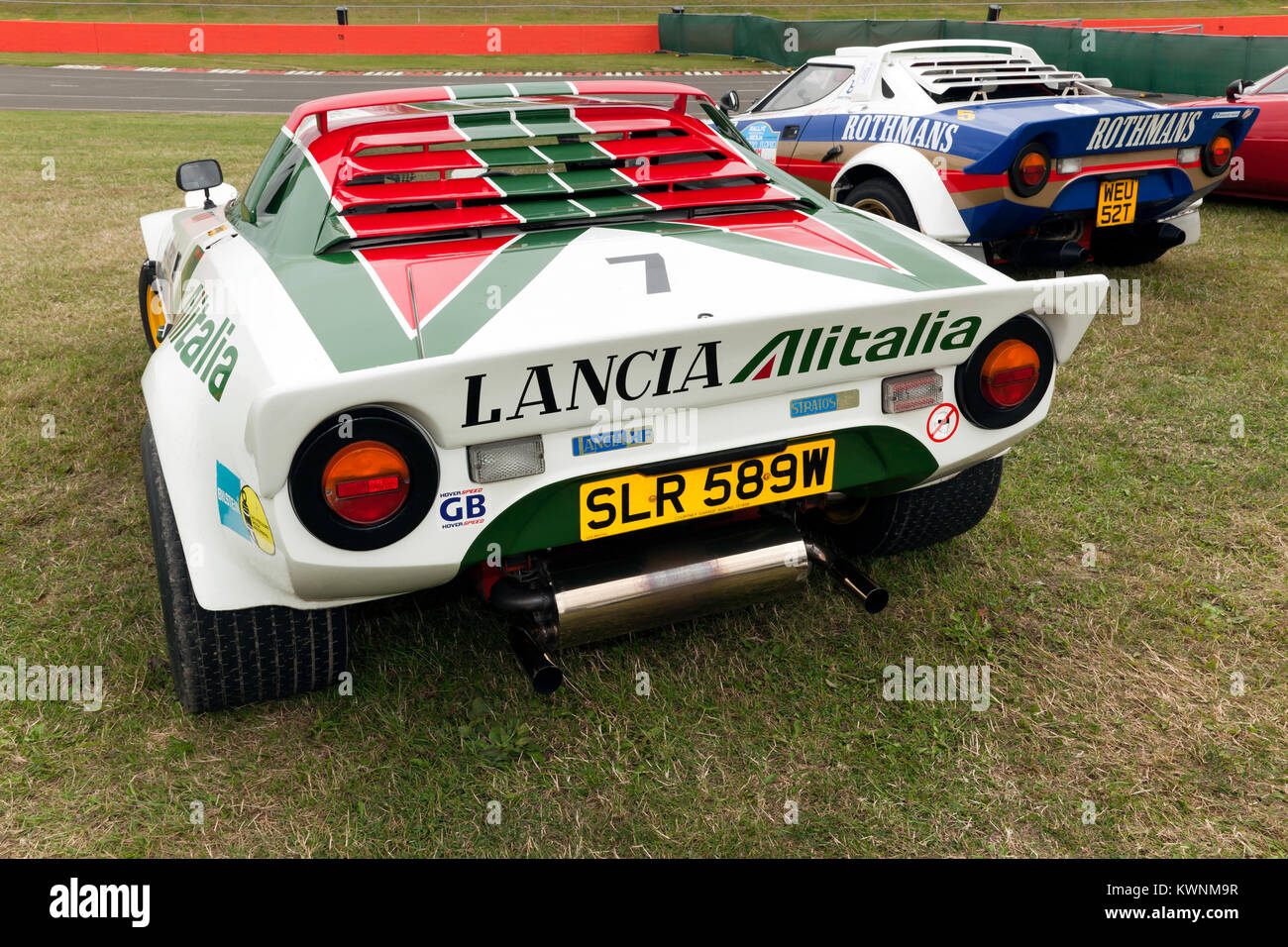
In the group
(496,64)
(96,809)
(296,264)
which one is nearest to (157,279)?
(296,264)

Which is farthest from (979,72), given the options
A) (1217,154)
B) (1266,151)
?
(1266,151)

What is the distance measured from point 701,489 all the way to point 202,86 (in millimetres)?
20767

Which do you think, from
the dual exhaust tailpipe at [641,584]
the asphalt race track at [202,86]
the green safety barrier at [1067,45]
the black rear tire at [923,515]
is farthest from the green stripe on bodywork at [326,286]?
the asphalt race track at [202,86]

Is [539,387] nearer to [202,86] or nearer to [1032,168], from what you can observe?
[1032,168]

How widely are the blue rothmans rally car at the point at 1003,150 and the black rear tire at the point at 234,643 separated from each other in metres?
3.84

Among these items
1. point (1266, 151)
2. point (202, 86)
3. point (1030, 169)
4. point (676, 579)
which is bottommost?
point (676, 579)

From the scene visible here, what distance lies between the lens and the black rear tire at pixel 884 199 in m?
5.34

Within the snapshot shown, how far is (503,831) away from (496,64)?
82.8ft

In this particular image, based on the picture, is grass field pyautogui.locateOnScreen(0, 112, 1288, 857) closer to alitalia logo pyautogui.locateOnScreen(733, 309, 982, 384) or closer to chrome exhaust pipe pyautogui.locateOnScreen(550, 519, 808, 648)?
chrome exhaust pipe pyautogui.locateOnScreen(550, 519, 808, 648)

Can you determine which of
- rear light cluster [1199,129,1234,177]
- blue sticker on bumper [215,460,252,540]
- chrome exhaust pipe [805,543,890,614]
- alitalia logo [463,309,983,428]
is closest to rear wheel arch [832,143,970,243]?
rear light cluster [1199,129,1234,177]

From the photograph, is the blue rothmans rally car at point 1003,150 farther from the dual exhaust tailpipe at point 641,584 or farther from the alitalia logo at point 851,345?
the dual exhaust tailpipe at point 641,584

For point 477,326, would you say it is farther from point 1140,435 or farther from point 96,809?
point 1140,435

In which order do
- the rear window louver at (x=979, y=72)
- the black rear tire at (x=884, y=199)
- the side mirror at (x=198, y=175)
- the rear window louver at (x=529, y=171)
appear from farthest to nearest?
the rear window louver at (x=979, y=72), the black rear tire at (x=884, y=199), the side mirror at (x=198, y=175), the rear window louver at (x=529, y=171)

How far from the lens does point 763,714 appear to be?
2420mm
